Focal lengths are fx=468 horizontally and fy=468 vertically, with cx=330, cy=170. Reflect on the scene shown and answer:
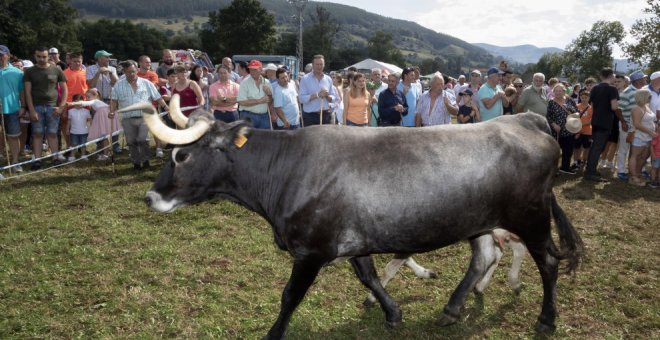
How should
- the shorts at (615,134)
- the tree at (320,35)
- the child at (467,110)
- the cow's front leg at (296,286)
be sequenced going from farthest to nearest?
the tree at (320,35) < the shorts at (615,134) < the child at (467,110) < the cow's front leg at (296,286)

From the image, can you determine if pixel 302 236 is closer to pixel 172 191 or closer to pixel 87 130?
pixel 172 191

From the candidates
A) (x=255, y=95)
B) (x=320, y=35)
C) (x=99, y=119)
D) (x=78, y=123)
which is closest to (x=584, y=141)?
(x=255, y=95)

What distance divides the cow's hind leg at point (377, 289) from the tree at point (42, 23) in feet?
213

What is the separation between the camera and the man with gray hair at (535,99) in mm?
10055

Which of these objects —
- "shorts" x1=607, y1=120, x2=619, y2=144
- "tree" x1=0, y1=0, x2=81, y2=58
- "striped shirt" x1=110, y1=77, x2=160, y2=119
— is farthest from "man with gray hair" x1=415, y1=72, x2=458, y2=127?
"tree" x1=0, y1=0, x2=81, y2=58

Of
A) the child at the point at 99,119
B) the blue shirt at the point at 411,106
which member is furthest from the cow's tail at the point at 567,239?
the child at the point at 99,119

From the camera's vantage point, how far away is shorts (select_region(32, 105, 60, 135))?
32.5ft

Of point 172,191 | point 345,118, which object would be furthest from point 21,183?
point 172,191

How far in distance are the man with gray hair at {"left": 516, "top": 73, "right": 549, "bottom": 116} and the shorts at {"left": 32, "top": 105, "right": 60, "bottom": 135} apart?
10.1m

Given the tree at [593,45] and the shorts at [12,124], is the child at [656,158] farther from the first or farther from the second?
the tree at [593,45]

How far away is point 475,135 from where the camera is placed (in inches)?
145

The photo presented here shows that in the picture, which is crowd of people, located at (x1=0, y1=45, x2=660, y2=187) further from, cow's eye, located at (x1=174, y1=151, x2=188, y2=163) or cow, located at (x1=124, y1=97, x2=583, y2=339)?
cow's eye, located at (x1=174, y1=151, x2=188, y2=163)

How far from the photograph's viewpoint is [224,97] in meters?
9.84

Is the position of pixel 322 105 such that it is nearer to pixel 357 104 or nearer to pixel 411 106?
pixel 357 104
